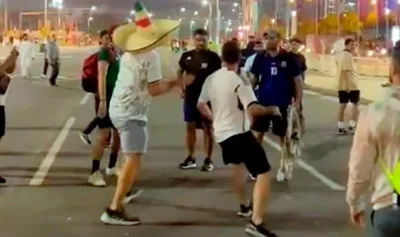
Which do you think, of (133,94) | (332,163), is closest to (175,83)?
(133,94)

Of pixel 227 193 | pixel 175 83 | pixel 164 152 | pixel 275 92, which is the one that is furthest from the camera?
pixel 164 152

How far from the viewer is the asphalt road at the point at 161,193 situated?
875 centimetres

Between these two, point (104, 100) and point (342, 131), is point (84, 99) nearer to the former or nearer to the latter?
point (342, 131)

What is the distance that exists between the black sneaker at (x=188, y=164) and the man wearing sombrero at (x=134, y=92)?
143 inches

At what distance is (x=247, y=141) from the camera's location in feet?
28.2

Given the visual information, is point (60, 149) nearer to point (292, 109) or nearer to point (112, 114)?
point (292, 109)

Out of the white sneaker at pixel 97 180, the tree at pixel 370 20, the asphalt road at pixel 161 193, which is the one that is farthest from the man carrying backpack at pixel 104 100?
the tree at pixel 370 20

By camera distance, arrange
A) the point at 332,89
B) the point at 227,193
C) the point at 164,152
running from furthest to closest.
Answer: the point at 332,89 < the point at 164,152 < the point at 227,193

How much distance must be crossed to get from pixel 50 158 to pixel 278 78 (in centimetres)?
387

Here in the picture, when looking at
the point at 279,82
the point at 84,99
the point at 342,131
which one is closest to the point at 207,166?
the point at 279,82

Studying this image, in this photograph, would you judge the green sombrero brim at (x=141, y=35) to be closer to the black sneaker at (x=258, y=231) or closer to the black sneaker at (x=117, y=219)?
the black sneaker at (x=117, y=219)

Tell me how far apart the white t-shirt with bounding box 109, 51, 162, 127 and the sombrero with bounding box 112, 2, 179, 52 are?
10 centimetres

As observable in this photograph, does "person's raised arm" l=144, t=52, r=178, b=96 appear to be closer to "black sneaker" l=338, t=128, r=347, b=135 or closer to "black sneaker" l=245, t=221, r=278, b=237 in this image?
"black sneaker" l=245, t=221, r=278, b=237

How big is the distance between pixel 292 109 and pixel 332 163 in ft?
6.39
